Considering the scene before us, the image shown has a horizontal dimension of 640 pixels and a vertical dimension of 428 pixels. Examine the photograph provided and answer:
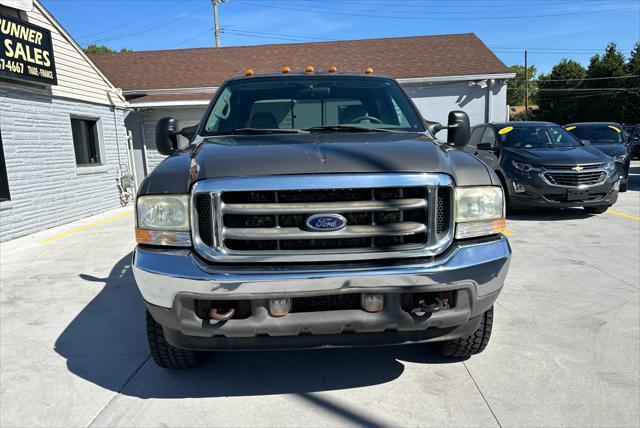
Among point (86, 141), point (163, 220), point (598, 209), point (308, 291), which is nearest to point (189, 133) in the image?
point (163, 220)

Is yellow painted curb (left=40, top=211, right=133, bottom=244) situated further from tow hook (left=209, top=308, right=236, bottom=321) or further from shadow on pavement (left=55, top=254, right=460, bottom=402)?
tow hook (left=209, top=308, right=236, bottom=321)

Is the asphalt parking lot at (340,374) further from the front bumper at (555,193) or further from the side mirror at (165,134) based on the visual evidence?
the front bumper at (555,193)

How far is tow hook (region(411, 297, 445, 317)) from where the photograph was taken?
93.3 inches

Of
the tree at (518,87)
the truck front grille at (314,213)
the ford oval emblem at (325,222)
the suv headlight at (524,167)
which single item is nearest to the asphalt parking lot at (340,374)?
the truck front grille at (314,213)

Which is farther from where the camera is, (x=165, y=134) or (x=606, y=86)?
(x=606, y=86)

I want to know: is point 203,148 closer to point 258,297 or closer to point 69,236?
point 258,297

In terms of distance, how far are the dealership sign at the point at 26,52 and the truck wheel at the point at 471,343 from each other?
27.4ft

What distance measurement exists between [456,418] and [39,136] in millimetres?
9401

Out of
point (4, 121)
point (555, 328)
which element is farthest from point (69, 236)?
point (555, 328)

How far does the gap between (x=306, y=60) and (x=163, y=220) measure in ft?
49.5

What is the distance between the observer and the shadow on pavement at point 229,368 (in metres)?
2.94

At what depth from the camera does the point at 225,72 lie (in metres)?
16.1

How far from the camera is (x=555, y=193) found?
7926mm

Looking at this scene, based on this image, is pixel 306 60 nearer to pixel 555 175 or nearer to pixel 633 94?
pixel 555 175
